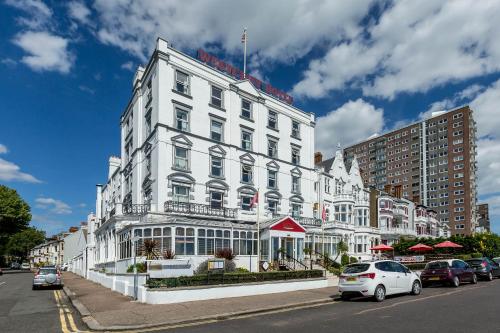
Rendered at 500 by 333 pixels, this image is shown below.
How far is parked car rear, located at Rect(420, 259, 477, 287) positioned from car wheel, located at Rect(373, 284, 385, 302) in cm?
770

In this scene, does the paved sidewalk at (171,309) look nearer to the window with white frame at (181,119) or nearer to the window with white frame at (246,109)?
the window with white frame at (181,119)

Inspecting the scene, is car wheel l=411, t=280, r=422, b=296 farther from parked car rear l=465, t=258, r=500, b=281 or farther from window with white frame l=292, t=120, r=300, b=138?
window with white frame l=292, t=120, r=300, b=138

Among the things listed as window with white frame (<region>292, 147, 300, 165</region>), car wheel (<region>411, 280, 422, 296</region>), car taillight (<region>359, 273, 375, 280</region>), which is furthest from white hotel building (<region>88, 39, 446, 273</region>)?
car wheel (<region>411, 280, 422, 296</region>)

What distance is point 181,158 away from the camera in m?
30.3

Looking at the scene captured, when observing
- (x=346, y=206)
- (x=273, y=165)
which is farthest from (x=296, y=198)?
(x=346, y=206)

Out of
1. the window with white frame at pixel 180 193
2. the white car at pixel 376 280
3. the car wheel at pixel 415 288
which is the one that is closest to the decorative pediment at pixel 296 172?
the window with white frame at pixel 180 193

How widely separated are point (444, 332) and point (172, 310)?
28.8ft

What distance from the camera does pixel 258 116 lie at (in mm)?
36906

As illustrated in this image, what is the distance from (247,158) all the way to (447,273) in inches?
722

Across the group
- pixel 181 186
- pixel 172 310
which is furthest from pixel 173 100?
pixel 172 310

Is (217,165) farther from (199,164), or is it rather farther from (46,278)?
(46,278)

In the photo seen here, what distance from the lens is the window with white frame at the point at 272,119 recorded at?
38256mm

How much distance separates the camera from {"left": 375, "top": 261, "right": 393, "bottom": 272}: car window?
16.9 meters

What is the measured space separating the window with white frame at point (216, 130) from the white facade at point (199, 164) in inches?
3.9
